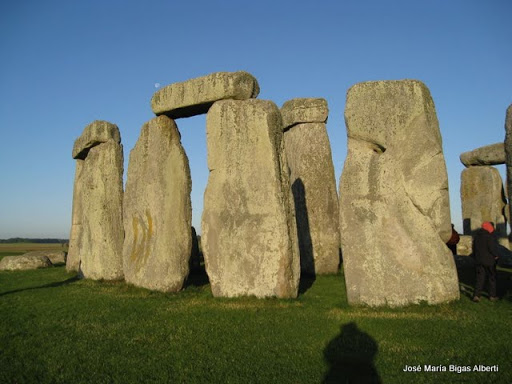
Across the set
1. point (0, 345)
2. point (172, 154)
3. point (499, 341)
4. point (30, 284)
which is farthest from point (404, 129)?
point (30, 284)

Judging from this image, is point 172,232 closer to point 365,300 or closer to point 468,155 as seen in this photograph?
point 365,300

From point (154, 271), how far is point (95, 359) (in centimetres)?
460

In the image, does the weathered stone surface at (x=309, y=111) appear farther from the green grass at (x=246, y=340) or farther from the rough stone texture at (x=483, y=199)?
the rough stone texture at (x=483, y=199)

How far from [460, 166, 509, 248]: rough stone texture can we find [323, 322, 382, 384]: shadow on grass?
1356 cm

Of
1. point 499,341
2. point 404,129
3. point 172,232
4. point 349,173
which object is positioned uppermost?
point 404,129

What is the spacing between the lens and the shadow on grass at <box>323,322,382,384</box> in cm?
438

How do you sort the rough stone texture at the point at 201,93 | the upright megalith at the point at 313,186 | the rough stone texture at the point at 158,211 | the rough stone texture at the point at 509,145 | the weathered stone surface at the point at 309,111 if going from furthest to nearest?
the weathered stone surface at the point at 309,111 → the upright megalith at the point at 313,186 → the rough stone texture at the point at 158,211 → the rough stone texture at the point at 201,93 → the rough stone texture at the point at 509,145

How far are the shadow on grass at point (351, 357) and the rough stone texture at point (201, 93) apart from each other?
5.14 metres

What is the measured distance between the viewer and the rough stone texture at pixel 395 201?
7.11 metres

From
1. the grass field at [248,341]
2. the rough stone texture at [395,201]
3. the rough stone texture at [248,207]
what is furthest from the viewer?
the rough stone texture at [248,207]

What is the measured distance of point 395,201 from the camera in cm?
733

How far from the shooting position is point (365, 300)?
7.28m

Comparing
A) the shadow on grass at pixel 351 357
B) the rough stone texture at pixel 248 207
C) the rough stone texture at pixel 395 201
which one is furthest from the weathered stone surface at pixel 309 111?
the shadow on grass at pixel 351 357

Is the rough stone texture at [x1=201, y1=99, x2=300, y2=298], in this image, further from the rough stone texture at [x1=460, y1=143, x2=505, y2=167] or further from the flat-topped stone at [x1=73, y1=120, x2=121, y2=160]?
the rough stone texture at [x1=460, y1=143, x2=505, y2=167]
